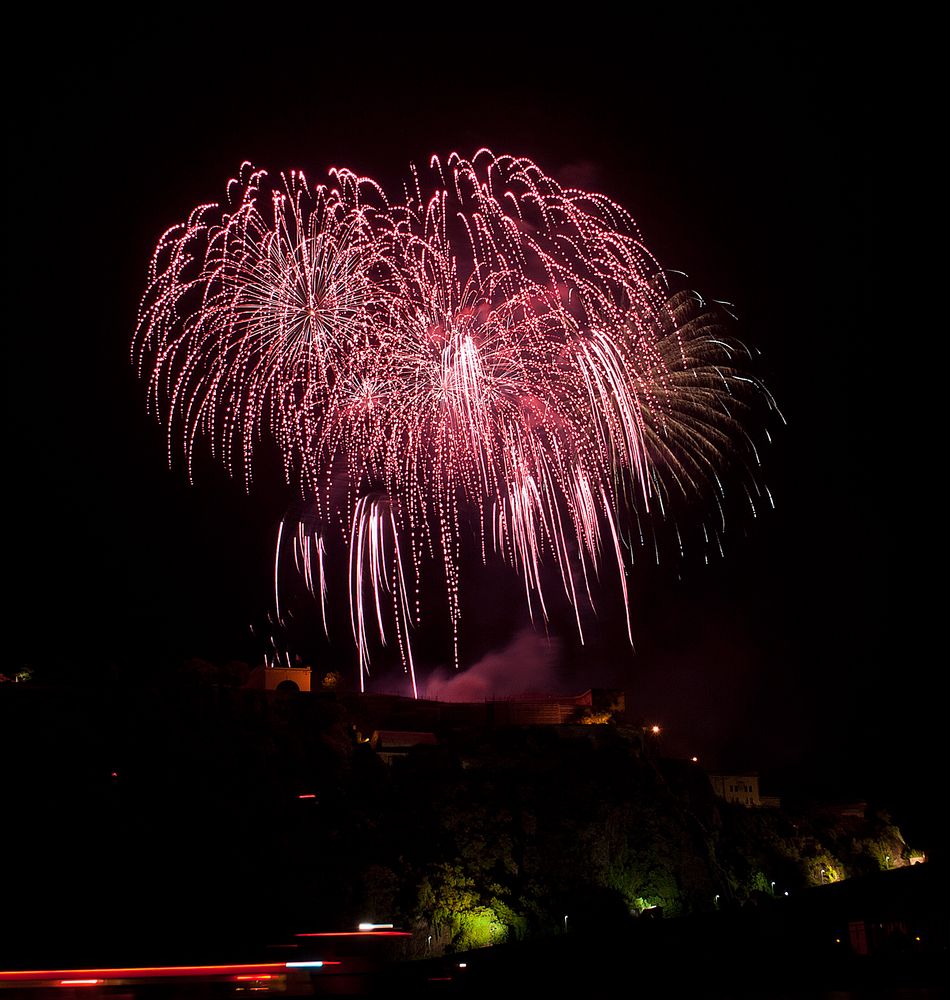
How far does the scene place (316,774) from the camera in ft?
113

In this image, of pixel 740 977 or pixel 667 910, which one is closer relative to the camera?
pixel 740 977

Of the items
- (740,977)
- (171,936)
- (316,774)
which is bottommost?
(740,977)

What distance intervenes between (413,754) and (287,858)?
1135 cm
